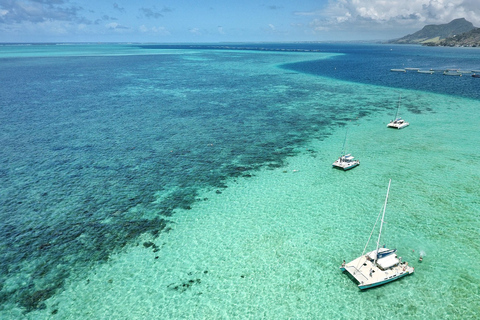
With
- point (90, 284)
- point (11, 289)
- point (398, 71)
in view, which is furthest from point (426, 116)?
point (398, 71)

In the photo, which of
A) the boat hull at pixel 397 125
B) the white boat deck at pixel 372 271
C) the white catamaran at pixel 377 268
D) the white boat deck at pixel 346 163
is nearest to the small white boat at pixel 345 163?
the white boat deck at pixel 346 163

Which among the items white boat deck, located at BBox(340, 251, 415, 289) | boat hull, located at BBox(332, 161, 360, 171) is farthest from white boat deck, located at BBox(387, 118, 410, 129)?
white boat deck, located at BBox(340, 251, 415, 289)

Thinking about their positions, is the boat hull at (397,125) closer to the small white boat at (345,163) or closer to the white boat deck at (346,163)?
the small white boat at (345,163)

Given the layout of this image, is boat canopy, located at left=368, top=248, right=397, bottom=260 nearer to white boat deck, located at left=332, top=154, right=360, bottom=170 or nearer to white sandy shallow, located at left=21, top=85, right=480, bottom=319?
white sandy shallow, located at left=21, top=85, right=480, bottom=319

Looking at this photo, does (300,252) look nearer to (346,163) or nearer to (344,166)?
(344,166)

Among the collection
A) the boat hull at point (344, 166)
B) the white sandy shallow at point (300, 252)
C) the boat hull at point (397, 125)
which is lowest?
the white sandy shallow at point (300, 252)

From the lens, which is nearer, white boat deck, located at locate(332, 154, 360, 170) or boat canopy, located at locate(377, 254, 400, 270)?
boat canopy, located at locate(377, 254, 400, 270)
